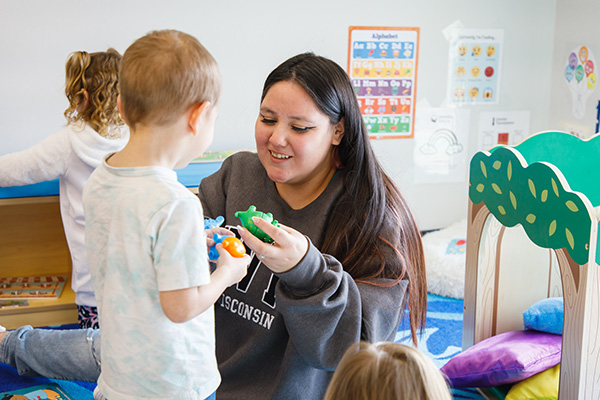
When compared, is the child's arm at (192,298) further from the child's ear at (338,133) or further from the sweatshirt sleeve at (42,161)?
the sweatshirt sleeve at (42,161)

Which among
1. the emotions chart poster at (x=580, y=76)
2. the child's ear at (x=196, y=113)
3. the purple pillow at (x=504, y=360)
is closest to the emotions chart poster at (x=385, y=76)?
the emotions chart poster at (x=580, y=76)

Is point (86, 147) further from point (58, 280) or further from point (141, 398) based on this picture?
point (141, 398)

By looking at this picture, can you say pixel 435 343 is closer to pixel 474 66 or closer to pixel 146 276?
pixel 474 66

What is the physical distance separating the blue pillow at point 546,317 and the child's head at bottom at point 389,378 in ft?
4.26

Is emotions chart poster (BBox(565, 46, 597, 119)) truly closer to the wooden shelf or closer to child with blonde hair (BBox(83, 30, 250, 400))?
the wooden shelf

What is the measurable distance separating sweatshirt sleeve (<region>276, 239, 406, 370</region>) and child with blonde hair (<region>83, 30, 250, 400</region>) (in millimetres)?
155

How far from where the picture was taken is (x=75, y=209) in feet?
6.93

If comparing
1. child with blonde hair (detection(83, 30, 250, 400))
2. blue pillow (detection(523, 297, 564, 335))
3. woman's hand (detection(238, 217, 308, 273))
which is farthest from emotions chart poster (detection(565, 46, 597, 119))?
child with blonde hair (detection(83, 30, 250, 400))

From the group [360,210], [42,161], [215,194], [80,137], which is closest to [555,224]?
[360,210]

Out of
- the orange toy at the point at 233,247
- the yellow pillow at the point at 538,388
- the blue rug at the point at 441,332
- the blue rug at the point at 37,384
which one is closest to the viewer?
the orange toy at the point at 233,247

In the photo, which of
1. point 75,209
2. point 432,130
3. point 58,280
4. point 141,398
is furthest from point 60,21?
point 141,398

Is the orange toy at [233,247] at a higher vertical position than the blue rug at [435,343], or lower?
higher

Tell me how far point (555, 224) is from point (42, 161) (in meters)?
1.53

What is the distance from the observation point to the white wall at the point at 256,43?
2.49 meters
